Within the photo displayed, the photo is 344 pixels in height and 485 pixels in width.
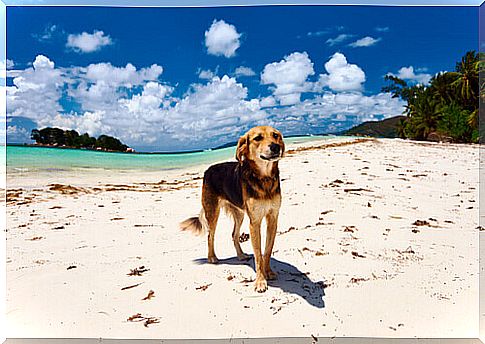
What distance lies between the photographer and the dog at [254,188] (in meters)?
2.79

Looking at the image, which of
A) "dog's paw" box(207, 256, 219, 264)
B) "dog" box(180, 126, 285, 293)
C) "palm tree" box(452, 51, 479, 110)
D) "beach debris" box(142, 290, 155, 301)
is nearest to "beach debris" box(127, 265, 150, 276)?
"beach debris" box(142, 290, 155, 301)

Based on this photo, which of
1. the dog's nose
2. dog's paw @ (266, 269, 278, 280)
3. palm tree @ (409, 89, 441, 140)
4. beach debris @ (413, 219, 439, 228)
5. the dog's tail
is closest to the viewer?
the dog's nose

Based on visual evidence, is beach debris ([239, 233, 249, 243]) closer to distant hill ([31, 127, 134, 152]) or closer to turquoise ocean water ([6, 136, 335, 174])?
turquoise ocean water ([6, 136, 335, 174])

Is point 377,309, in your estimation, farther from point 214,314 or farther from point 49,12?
point 49,12

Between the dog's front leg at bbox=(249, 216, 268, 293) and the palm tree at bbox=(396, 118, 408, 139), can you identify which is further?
the palm tree at bbox=(396, 118, 408, 139)

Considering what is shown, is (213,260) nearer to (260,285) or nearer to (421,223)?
(260,285)

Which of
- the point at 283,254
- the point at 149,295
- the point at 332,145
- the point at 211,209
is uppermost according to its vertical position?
the point at 332,145

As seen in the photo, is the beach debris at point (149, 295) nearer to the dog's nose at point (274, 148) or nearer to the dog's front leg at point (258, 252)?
the dog's front leg at point (258, 252)

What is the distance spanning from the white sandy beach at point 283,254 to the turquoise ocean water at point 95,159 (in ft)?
0.31

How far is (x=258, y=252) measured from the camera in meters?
2.95

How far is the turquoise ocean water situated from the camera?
151 inches

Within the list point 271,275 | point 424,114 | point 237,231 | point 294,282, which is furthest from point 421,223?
point 237,231

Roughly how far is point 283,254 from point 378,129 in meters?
1.53

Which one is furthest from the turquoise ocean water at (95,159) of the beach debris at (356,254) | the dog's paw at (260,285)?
the dog's paw at (260,285)
